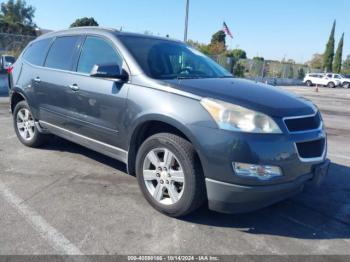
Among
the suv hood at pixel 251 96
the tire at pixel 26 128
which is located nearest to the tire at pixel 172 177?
the suv hood at pixel 251 96

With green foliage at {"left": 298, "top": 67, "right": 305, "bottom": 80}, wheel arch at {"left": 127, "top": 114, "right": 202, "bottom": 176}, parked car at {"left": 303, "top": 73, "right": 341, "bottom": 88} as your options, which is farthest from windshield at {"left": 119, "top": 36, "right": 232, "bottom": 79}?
green foliage at {"left": 298, "top": 67, "right": 305, "bottom": 80}

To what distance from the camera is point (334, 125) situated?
33.5ft

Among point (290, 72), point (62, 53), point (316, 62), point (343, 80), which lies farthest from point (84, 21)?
point (62, 53)

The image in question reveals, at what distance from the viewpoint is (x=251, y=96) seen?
3.53 metres

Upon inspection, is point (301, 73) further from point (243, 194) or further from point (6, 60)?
point (243, 194)

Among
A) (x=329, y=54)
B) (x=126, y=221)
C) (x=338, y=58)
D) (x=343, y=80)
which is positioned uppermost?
(x=329, y=54)

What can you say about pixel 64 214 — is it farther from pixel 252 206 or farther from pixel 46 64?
pixel 46 64

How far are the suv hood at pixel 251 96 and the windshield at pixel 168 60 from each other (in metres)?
0.35

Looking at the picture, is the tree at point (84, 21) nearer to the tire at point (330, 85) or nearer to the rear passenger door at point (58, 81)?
the tire at point (330, 85)

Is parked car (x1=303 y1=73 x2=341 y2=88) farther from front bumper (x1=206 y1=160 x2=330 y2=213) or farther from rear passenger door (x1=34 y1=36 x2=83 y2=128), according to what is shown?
front bumper (x1=206 y1=160 x2=330 y2=213)

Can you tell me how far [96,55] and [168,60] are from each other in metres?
0.89

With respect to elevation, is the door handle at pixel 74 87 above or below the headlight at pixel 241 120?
above

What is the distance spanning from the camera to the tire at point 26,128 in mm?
5777

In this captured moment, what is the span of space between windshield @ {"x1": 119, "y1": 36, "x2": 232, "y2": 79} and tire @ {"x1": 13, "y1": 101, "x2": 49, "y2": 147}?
2.35 meters
